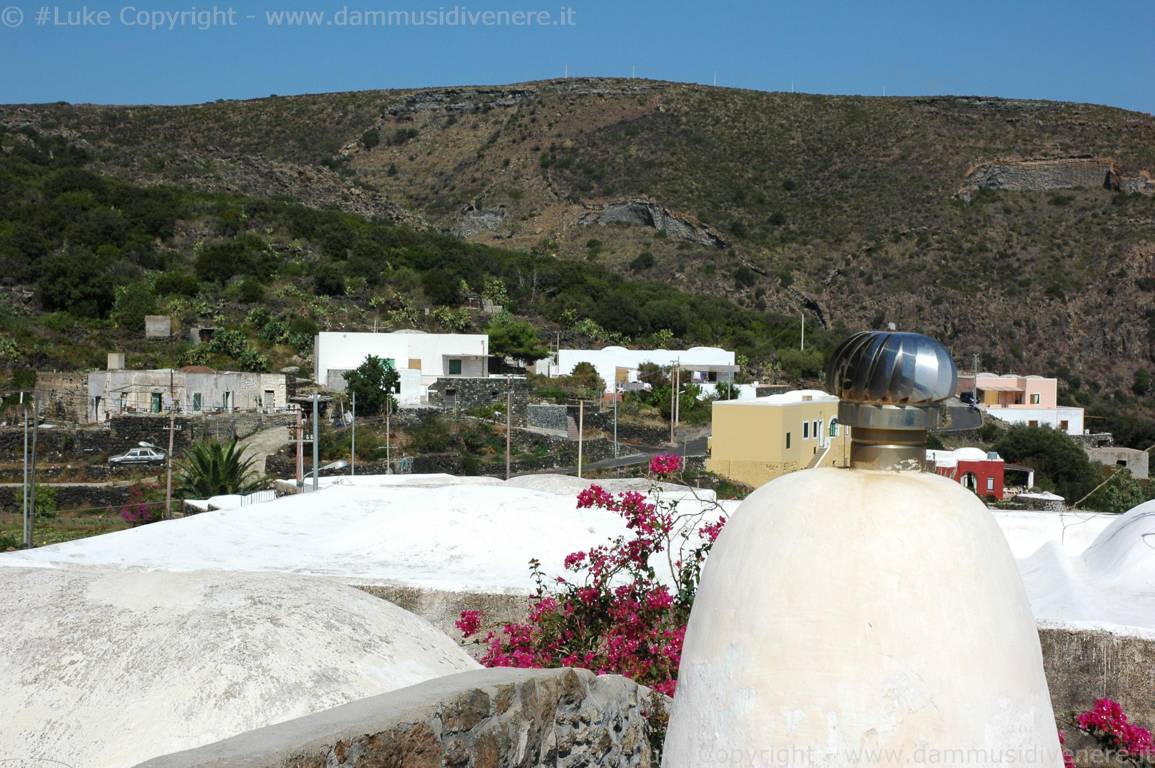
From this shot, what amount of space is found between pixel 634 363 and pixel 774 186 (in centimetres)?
3435

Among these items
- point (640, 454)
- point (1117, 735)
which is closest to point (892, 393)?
point (1117, 735)

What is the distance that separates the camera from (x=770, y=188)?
70500 mm

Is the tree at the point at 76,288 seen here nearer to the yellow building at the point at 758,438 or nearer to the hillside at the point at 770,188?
the hillside at the point at 770,188

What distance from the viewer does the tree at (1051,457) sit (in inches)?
1223

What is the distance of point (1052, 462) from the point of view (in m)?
32.2

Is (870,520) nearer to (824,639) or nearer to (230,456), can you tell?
(824,639)

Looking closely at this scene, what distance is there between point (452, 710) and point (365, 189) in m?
74.1

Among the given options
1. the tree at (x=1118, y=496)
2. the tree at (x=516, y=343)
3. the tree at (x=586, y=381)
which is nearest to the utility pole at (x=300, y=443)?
the tree at (x=586, y=381)

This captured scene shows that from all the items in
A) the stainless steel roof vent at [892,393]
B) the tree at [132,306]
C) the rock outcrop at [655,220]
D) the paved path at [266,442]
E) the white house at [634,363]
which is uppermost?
the rock outcrop at [655,220]

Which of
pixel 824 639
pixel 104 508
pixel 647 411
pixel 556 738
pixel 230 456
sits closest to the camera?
pixel 824 639

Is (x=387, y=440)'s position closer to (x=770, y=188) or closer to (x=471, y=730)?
(x=471, y=730)

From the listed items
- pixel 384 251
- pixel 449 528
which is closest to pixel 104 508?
pixel 449 528

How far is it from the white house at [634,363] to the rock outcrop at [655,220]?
25667 mm

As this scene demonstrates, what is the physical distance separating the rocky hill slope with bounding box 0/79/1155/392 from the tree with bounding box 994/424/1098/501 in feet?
76.3
